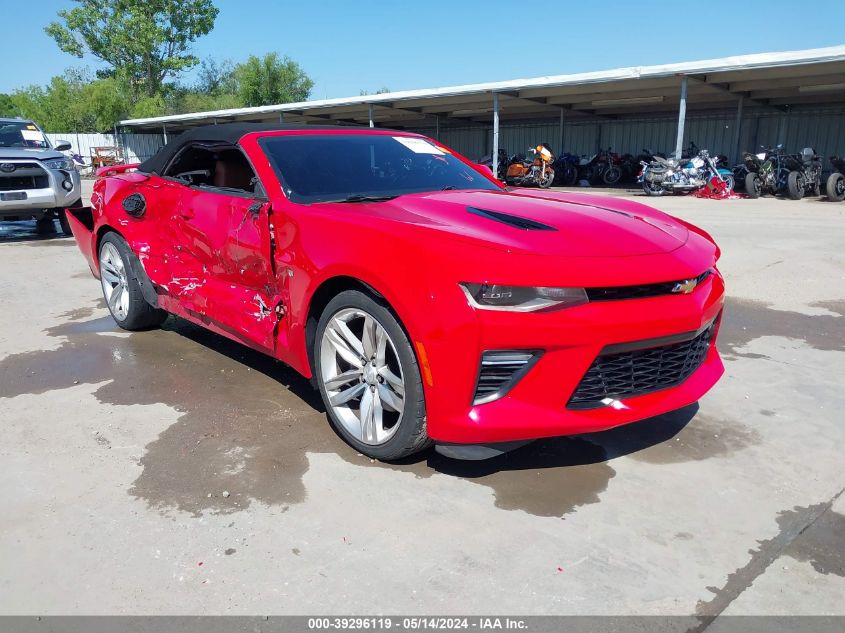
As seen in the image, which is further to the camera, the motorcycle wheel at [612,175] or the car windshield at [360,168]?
the motorcycle wheel at [612,175]

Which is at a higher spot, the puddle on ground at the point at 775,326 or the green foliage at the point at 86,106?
the green foliage at the point at 86,106

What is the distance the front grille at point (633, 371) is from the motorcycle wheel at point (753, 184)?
1503cm

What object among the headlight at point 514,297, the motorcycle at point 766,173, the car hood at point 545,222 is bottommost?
the motorcycle at point 766,173

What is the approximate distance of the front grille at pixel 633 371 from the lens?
8.20 ft

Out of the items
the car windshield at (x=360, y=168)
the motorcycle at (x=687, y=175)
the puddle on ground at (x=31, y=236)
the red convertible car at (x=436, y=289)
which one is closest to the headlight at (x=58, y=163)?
the puddle on ground at (x=31, y=236)

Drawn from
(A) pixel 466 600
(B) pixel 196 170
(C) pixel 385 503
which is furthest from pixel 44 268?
(A) pixel 466 600

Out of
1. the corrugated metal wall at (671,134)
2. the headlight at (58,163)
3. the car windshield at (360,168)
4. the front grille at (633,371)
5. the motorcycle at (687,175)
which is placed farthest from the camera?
the corrugated metal wall at (671,134)

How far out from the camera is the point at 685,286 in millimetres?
2697

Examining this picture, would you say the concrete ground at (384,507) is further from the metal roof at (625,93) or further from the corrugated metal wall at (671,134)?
the corrugated metal wall at (671,134)

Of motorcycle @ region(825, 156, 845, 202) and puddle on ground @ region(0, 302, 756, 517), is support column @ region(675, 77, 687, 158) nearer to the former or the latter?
motorcycle @ region(825, 156, 845, 202)

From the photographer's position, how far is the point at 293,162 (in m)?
3.51

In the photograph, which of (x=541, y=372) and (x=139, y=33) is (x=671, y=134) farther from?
(x=139, y=33)

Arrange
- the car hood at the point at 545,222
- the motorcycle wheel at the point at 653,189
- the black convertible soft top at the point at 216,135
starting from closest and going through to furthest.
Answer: the car hood at the point at 545,222 → the black convertible soft top at the point at 216,135 → the motorcycle wheel at the point at 653,189

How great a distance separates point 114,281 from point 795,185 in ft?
50.5
